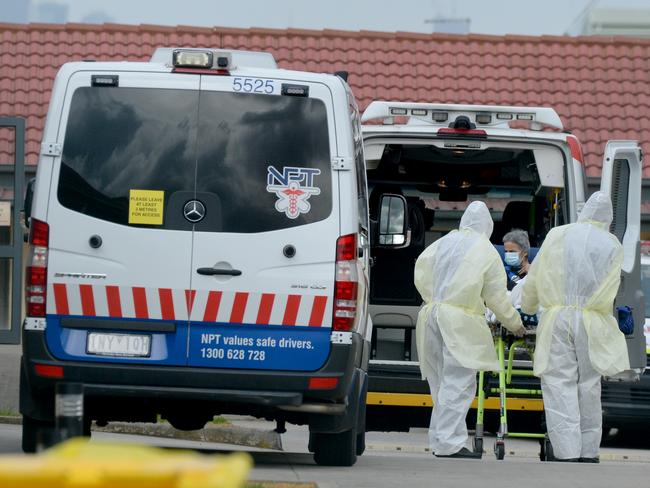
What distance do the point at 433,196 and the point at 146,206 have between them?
5.50m

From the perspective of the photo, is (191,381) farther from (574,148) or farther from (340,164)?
(574,148)

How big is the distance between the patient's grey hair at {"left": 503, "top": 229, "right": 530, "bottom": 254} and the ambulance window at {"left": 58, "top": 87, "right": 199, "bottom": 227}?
13.8 ft

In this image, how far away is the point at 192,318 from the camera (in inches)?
304

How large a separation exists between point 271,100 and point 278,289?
3.10 feet

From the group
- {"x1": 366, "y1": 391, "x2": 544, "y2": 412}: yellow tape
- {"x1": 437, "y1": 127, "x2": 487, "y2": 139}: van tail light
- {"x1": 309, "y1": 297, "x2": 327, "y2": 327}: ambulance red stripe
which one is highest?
{"x1": 437, "y1": 127, "x2": 487, "y2": 139}: van tail light

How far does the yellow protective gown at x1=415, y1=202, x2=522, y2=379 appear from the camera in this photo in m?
10.1

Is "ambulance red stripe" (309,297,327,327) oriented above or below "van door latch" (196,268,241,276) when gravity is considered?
below

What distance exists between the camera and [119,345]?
773cm

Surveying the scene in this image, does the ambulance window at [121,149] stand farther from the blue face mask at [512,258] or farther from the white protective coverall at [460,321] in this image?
the blue face mask at [512,258]

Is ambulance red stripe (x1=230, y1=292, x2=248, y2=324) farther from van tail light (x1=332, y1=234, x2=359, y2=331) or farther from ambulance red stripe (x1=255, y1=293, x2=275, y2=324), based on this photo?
van tail light (x1=332, y1=234, x2=359, y2=331)

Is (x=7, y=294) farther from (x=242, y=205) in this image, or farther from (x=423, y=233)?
(x=242, y=205)

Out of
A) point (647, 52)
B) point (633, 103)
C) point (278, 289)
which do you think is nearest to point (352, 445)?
point (278, 289)

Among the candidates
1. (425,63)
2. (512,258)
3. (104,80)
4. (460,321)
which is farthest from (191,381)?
(425,63)

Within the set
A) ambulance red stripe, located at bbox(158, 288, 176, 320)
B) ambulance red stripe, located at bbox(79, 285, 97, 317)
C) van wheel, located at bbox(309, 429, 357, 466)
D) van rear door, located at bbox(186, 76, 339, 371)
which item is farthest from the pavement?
ambulance red stripe, located at bbox(79, 285, 97, 317)
